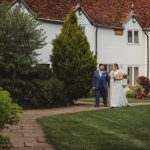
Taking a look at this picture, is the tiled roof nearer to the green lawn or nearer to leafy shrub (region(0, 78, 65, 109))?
A: leafy shrub (region(0, 78, 65, 109))

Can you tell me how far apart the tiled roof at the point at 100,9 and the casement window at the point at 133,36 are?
2.92 feet

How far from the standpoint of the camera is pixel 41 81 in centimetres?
2375

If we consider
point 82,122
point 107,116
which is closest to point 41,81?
point 107,116

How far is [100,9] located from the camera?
4031 centimetres

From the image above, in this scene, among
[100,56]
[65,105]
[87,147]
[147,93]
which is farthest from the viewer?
[100,56]

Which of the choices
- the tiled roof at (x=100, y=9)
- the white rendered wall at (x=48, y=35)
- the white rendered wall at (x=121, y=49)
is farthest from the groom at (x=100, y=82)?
the white rendered wall at (x=121, y=49)

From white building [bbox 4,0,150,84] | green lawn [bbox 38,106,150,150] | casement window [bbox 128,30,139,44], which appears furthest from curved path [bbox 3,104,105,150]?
casement window [bbox 128,30,139,44]

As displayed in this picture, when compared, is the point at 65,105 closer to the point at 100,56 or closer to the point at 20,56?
the point at 20,56

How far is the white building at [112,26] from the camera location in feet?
118

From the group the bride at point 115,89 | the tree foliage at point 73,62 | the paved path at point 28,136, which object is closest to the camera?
the paved path at point 28,136

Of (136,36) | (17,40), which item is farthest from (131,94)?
(17,40)

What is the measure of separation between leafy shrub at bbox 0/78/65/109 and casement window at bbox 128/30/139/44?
18.0 m

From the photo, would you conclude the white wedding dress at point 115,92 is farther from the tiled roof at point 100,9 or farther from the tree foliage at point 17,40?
the tiled roof at point 100,9

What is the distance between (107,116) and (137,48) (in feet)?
74.3
